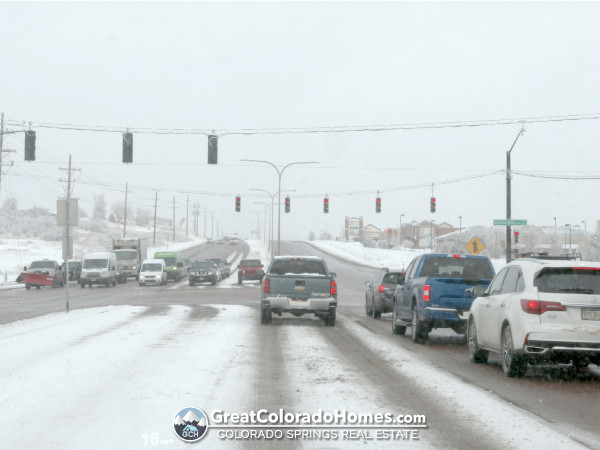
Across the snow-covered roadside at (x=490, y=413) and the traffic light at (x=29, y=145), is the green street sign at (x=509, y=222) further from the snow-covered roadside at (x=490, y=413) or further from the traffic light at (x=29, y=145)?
the snow-covered roadside at (x=490, y=413)

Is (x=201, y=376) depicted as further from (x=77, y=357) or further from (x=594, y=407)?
(x=594, y=407)

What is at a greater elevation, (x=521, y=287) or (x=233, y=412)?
(x=521, y=287)

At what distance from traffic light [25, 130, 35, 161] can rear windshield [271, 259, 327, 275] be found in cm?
1006

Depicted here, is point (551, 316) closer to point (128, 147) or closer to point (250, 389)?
point (250, 389)

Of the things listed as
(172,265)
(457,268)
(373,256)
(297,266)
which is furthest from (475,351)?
(373,256)

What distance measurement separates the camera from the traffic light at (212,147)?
28.0 m

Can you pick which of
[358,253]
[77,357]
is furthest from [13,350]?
[358,253]

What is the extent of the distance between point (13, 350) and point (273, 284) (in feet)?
25.5

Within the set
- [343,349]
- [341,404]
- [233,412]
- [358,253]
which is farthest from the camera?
[358,253]

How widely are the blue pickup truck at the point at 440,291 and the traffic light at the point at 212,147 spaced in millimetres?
12280

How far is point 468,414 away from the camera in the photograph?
8.17 m

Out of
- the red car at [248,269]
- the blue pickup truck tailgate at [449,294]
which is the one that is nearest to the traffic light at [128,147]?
the blue pickup truck tailgate at [449,294]

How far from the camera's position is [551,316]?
10.6 meters

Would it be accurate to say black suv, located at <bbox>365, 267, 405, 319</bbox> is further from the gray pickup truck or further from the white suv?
the white suv
